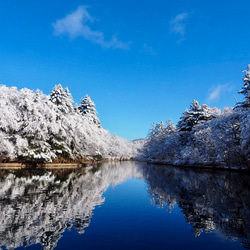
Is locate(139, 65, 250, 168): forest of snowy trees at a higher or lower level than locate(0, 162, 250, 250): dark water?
Answer: higher

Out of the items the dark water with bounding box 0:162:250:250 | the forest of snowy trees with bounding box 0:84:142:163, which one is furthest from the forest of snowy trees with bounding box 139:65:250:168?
the forest of snowy trees with bounding box 0:84:142:163

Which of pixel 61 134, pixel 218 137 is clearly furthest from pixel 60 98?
pixel 218 137

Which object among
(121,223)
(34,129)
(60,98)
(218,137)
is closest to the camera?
(121,223)

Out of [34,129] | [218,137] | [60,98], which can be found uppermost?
[60,98]

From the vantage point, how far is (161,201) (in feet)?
34.5

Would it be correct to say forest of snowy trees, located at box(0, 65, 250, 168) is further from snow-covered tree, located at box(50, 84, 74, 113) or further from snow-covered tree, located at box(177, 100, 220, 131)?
snow-covered tree, located at box(177, 100, 220, 131)

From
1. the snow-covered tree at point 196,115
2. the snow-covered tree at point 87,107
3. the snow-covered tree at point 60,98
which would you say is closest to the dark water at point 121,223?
the snow-covered tree at point 60,98

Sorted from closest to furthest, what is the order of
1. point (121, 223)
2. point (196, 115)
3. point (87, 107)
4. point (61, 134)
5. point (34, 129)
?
point (121, 223) → point (34, 129) → point (61, 134) → point (196, 115) → point (87, 107)

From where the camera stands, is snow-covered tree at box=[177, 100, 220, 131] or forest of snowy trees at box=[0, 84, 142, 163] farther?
snow-covered tree at box=[177, 100, 220, 131]

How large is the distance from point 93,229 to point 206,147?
3179 cm

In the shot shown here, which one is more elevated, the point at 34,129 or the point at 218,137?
the point at 218,137

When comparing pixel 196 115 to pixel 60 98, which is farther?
pixel 196 115

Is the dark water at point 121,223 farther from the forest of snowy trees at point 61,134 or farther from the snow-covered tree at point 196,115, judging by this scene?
the snow-covered tree at point 196,115

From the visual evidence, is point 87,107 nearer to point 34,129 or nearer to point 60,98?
point 60,98
